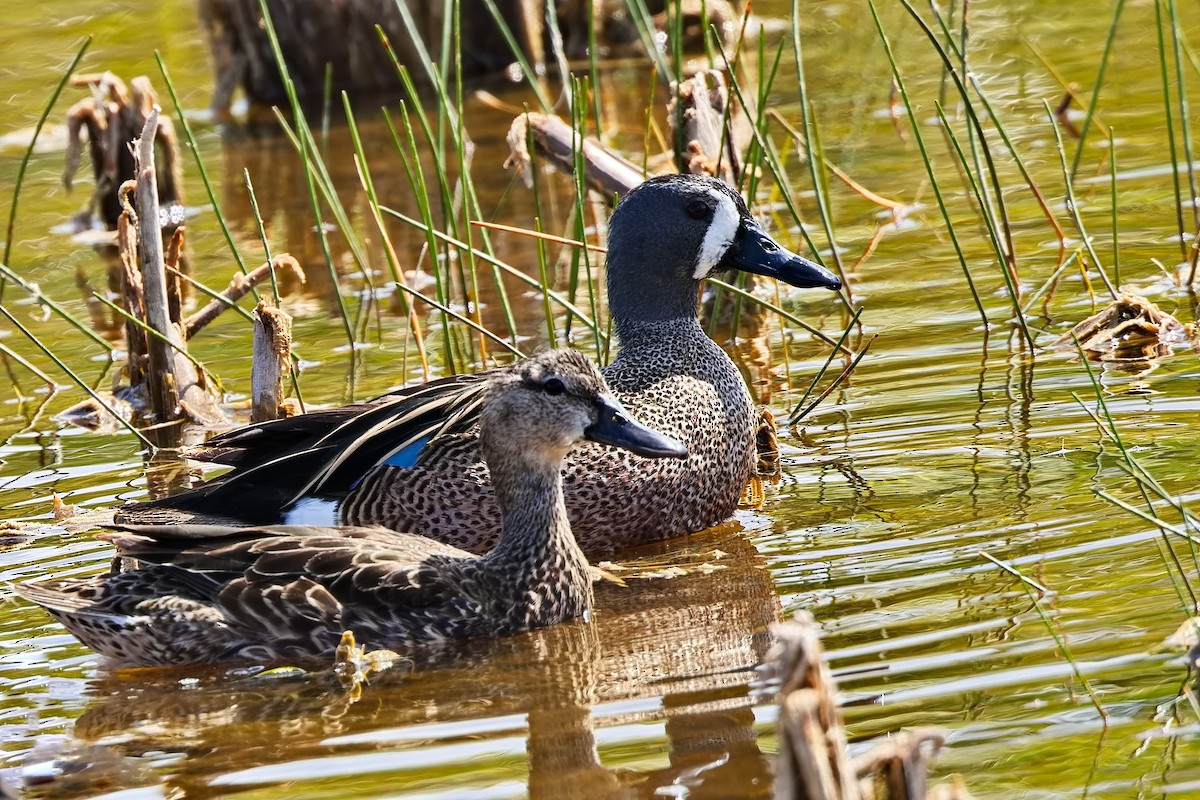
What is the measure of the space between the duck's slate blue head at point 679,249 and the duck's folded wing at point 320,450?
0.92 metres

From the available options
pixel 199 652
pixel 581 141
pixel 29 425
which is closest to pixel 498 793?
pixel 199 652

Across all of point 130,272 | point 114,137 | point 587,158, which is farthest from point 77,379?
point 114,137

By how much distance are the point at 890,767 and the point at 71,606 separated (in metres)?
2.95

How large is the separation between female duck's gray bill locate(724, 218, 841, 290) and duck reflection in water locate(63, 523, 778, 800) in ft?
5.01

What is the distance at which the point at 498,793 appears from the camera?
14.0 feet

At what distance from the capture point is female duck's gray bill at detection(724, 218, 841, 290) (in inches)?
277

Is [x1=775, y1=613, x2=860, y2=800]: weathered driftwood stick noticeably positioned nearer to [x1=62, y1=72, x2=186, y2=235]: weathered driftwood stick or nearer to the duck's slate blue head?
the duck's slate blue head

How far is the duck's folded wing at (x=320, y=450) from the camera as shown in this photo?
20.4 ft

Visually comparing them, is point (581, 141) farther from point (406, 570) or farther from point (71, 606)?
point (71, 606)

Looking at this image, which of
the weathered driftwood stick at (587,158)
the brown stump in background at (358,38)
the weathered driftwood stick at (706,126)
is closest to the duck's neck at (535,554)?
the weathered driftwood stick at (706,126)

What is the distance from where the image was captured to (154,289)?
7598 millimetres

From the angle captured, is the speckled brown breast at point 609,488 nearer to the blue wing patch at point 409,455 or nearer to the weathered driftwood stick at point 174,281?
the blue wing patch at point 409,455

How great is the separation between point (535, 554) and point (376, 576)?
0.51m

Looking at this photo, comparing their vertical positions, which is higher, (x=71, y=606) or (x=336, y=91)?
(x=336, y=91)
